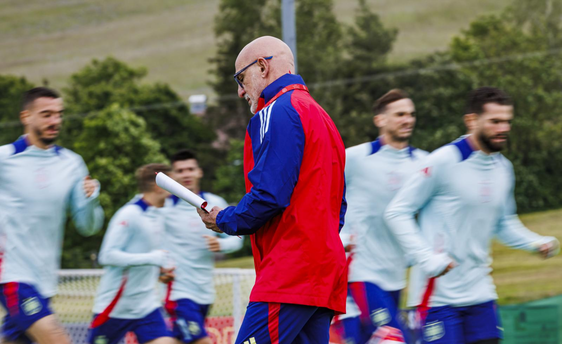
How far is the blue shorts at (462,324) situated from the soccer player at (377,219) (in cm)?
87

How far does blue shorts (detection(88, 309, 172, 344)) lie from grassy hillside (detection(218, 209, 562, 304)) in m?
14.7

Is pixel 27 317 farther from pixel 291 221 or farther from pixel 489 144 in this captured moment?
pixel 489 144

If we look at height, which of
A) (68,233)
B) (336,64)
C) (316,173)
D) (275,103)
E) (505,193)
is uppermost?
(336,64)

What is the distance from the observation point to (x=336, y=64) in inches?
2429

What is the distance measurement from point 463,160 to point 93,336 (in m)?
3.79

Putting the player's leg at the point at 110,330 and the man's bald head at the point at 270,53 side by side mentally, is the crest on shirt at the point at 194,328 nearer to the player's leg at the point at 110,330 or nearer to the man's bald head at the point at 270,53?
the player's leg at the point at 110,330

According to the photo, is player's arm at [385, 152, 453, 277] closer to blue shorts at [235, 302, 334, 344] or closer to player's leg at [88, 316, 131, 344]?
blue shorts at [235, 302, 334, 344]

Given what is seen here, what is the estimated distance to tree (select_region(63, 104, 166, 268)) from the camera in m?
55.8

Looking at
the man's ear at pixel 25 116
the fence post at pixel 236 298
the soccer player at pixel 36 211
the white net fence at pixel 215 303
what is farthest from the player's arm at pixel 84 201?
the fence post at pixel 236 298

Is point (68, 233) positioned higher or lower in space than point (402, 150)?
lower

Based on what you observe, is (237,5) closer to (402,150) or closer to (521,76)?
(521,76)

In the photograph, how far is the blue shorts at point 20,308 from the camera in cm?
531

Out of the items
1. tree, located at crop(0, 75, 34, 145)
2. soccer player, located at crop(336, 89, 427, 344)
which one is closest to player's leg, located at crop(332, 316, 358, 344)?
soccer player, located at crop(336, 89, 427, 344)

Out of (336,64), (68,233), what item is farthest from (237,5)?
(68,233)
